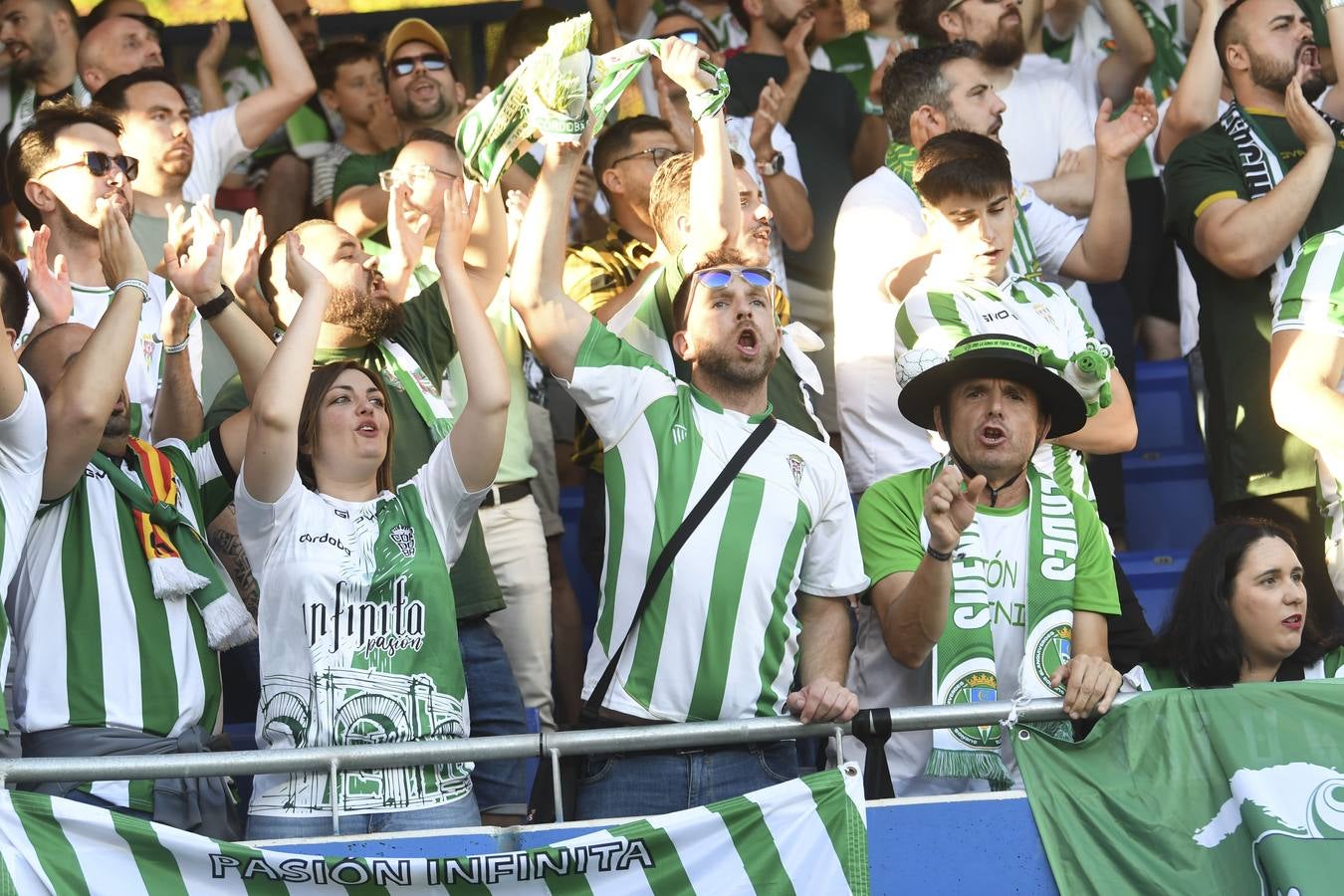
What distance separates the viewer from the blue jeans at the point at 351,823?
13.8 ft

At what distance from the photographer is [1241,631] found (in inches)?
191

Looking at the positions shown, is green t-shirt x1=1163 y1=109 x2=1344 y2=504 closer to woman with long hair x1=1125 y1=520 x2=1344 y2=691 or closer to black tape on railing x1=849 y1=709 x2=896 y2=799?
woman with long hair x1=1125 y1=520 x2=1344 y2=691

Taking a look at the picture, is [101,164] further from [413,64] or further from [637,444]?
[413,64]

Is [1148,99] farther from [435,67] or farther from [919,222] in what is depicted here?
[435,67]

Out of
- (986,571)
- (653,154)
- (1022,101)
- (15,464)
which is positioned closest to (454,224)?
(15,464)

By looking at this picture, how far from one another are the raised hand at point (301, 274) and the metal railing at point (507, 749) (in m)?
1.25

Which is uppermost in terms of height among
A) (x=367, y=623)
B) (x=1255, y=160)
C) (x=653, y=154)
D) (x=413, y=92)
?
(x=413, y=92)

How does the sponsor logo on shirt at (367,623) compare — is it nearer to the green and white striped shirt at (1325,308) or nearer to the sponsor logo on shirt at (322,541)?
the sponsor logo on shirt at (322,541)

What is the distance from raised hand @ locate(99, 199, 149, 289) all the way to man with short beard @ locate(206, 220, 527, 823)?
63 cm

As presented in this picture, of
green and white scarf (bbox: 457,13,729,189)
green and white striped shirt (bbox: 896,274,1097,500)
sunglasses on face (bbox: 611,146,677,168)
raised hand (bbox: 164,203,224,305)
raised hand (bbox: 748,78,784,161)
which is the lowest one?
green and white striped shirt (bbox: 896,274,1097,500)

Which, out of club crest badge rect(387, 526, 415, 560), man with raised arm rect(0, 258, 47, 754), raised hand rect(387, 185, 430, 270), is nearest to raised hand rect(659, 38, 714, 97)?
raised hand rect(387, 185, 430, 270)

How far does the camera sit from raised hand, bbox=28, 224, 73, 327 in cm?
494

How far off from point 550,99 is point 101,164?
1528mm

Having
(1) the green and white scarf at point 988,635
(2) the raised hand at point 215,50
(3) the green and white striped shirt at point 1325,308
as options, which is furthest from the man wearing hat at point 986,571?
(2) the raised hand at point 215,50
